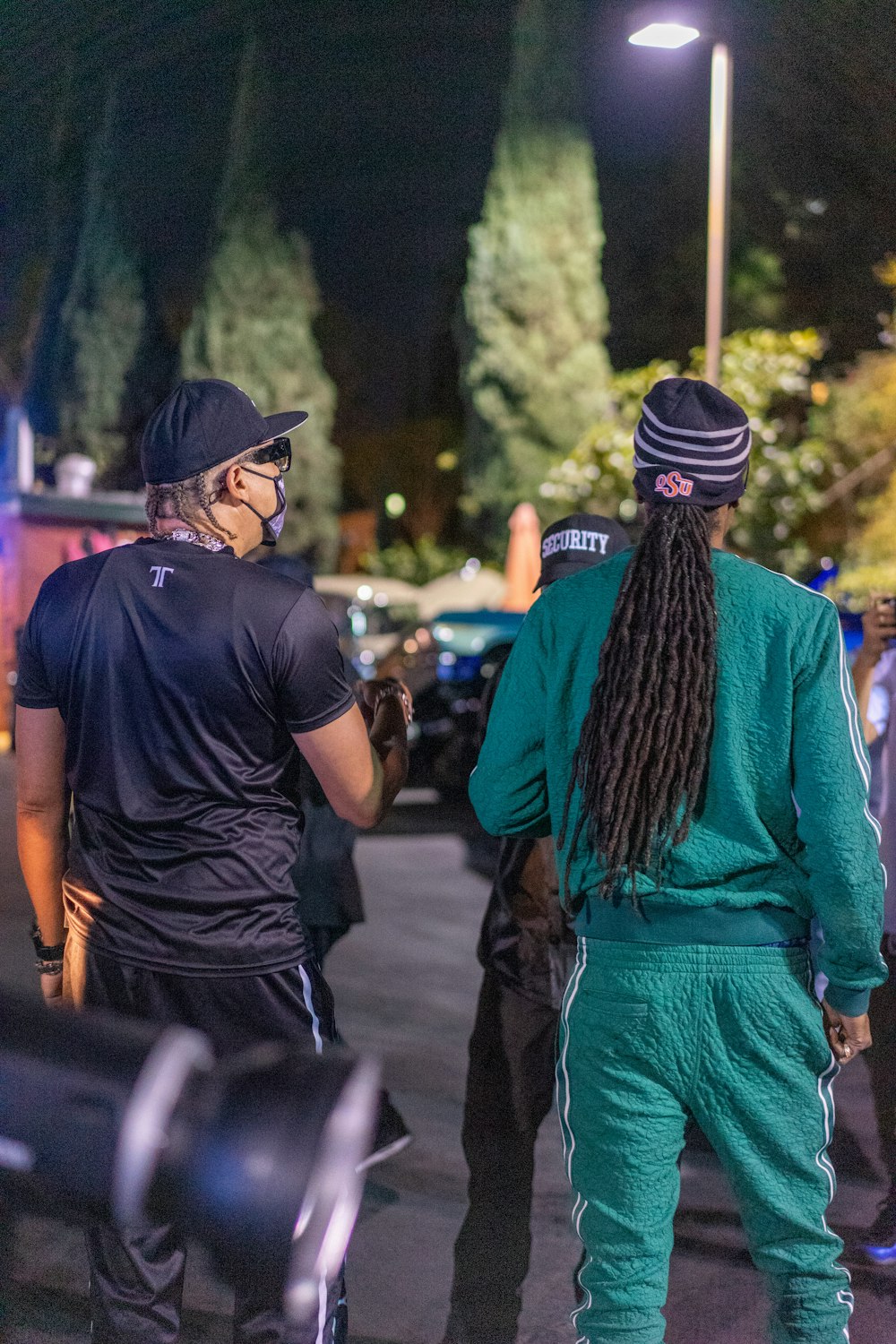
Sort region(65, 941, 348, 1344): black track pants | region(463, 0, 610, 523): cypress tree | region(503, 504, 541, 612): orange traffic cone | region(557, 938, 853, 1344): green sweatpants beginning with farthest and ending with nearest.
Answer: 1. region(463, 0, 610, 523): cypress tree
2. region(503, 504, 541, 612): orange traffic cone
3. region(65, 941, 348, 1344): black track pants
4. region(557, 938, 853, 1344): green sweatpants

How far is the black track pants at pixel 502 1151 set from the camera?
3178 millimetres

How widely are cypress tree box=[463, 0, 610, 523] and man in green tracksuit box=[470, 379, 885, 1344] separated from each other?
A: 94.2 feet

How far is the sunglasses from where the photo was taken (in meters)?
2.53

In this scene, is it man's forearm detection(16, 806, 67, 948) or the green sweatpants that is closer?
the green sweatpants

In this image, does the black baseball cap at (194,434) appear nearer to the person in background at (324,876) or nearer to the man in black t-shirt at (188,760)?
the man in black t-shirt at (188,760)

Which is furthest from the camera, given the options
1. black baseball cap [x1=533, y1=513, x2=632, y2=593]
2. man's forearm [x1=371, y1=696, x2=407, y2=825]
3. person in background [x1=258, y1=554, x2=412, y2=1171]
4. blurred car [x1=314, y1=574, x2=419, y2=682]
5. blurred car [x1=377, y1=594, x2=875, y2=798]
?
blurred car [x1=314, y1=574, x2=419, y2=682]

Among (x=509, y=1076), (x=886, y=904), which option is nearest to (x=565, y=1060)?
(x=509, y=1076)

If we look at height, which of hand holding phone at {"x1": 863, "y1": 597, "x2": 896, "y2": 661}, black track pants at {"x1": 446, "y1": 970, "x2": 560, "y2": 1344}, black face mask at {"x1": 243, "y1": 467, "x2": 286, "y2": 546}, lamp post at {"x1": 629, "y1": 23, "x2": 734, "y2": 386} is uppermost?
lamp post at {"x1": 629, "y1": 23, "x2": 734, "y2": 386}

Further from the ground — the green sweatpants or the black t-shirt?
the black t-shirt

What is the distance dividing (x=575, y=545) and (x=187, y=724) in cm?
140

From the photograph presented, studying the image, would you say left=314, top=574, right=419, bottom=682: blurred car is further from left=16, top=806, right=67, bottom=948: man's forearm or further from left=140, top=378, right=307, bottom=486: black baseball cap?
left=140, top=378, right=307, bottom=486: black baseball cap

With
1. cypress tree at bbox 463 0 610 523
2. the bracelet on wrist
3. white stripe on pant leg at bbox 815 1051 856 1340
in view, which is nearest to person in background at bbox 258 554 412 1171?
the bracelet on wrist

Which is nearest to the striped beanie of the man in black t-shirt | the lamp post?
the man in black t-shirt

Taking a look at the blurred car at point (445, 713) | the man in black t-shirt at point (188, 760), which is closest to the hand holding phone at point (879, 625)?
the man in black t-shirt at point (188, 760)
